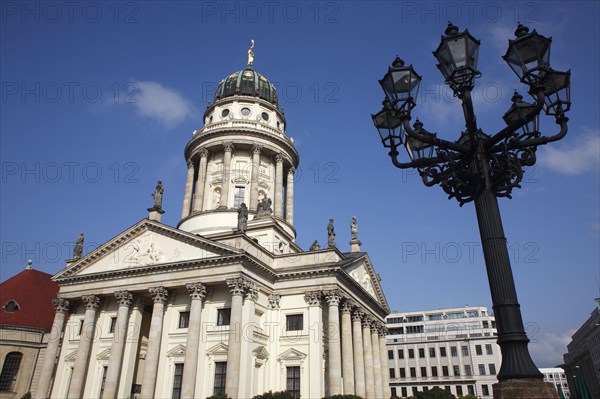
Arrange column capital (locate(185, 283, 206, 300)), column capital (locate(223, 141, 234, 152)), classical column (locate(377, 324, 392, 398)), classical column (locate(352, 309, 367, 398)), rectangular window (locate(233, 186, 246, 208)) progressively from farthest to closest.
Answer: column capital (locate(223, 141, 234, 152)) → rectangular window (locate(233, 186, 246, 208)) → classical column (locate(377, 324, 392, 398)) → classical column (locate(352, 309, 367, 398)) → column capital (locate(185, 283, 206, 300))

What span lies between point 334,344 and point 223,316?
28.3ft

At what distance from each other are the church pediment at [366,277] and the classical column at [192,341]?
12.8 m

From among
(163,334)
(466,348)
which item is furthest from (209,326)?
(466,348)

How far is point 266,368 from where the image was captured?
33.1 metres

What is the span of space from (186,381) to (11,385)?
73.9ft

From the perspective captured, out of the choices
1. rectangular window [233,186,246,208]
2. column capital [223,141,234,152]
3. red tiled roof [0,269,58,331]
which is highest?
column capital [223,141,234,152]

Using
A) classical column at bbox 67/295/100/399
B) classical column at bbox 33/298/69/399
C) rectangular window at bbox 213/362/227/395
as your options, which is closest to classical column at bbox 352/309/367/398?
rectangular window at bbox 213/362/227/395

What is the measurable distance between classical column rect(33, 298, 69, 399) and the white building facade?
59651 mm

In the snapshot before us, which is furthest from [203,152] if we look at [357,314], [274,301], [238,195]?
[357,314]

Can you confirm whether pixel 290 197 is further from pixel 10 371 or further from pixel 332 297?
pixel 10 371

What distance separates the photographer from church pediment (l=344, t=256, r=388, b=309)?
40.2 meters

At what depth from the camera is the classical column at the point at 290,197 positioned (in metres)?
50.4

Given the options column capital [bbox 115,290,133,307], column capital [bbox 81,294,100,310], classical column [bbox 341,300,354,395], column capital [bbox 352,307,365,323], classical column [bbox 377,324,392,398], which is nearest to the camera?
classical column [bbox 341,300,354,395]

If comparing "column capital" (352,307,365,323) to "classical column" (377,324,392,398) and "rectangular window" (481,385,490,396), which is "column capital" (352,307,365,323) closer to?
"classical column" (377,324,392,398)
